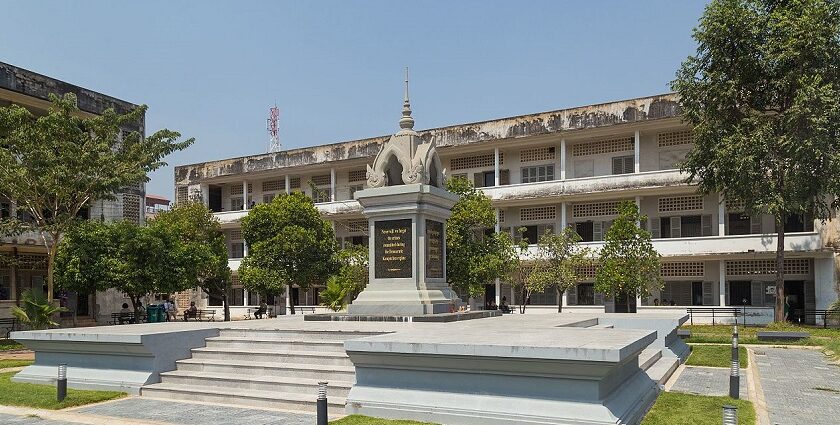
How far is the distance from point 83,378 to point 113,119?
17.5 m

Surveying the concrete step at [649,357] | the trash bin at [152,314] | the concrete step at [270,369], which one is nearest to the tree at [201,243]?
the trash bin at [152,314]

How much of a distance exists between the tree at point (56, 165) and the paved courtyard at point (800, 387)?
2207 centimetres

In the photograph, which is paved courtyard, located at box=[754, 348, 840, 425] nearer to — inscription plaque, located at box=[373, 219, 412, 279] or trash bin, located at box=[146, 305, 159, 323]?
inscription plaque, located at box=[373, 219, 412, 279]

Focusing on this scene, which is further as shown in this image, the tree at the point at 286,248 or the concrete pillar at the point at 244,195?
the concrete pillar at the point at 244,195

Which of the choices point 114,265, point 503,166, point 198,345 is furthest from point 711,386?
point 503,166

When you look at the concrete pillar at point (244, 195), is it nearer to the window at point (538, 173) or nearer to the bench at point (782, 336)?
the window at point (538, 173)

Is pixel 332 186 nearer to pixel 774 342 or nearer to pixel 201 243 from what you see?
pixel 201 243

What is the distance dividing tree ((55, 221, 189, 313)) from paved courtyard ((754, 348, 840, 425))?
72.9 ft

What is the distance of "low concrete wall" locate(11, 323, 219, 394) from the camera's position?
1131cm

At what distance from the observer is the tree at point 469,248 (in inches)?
1108

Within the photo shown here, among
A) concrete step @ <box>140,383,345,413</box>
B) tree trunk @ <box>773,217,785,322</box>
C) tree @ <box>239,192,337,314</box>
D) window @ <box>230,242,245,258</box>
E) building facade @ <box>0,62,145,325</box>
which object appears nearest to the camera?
concrete step @ <box>140,383,345,413</box>

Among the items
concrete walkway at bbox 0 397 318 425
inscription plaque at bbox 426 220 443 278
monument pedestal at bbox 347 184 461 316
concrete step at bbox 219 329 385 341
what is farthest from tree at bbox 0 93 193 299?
concrete walkway at bbox 0 397 318 425

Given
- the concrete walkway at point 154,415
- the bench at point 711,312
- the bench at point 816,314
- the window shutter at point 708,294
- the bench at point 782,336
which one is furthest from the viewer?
the window shutter at point 708,294

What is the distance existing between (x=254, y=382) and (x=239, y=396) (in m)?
0.44
